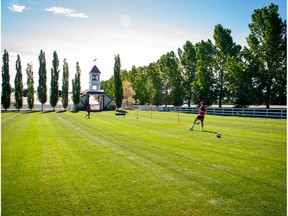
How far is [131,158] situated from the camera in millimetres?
8719

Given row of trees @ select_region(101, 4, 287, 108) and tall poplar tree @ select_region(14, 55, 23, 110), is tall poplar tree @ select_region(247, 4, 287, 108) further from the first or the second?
tall poplar tree @ select_region(14, 55, 23, 110)

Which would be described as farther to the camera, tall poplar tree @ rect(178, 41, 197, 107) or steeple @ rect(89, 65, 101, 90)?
steeple @ rect(89, 65, 101, 90)

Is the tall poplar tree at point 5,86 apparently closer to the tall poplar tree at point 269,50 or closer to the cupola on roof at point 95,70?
the cupola on roof at point 95,70

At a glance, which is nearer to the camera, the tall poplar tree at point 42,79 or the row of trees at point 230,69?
the row of trees at point 230,69

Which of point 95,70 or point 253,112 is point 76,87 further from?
point 253,112

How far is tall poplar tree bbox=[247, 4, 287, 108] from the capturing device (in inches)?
1398

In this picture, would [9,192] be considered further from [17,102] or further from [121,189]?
[17,102]

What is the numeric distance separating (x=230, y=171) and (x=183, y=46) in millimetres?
52389

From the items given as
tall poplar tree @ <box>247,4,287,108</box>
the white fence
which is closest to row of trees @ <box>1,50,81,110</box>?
the white fence

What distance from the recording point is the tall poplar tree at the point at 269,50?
35.5 metres

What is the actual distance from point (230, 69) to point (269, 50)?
6.93 m

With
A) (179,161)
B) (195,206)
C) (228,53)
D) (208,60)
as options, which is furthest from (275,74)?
(195,206)

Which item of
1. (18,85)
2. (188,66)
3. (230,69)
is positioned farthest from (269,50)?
(18,85)

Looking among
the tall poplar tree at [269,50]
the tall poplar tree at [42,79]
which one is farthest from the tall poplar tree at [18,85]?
the tall poplar tree at [269,50]
